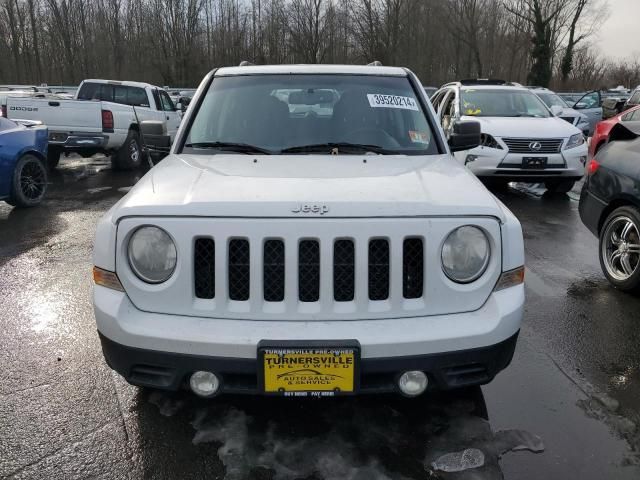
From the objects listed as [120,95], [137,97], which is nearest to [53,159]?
[120,95]

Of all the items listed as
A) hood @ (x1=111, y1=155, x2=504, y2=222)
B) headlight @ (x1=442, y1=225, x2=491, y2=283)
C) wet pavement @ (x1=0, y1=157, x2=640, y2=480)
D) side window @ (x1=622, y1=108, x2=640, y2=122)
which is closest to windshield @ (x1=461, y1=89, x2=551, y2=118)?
side window @ (x1=622, y1=108, x2=640, y2=122)

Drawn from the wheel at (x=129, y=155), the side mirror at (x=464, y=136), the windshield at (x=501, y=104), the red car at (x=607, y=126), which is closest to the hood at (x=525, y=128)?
the windshield at (x=501, y=104)

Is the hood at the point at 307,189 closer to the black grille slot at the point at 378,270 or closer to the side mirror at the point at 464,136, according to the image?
the black grille slot at the point at 378,270

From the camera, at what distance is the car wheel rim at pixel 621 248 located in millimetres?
4699

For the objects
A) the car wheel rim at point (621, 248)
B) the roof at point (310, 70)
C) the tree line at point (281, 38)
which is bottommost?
the car wheel rim at point (621, 248)

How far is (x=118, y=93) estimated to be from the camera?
1341 cm

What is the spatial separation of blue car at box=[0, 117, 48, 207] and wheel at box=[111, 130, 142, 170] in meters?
3.48

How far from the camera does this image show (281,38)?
155 ft

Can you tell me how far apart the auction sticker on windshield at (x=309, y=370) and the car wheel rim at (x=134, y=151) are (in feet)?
36.4

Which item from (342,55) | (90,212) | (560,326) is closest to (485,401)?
(560,326)

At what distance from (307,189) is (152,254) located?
0.76 metres

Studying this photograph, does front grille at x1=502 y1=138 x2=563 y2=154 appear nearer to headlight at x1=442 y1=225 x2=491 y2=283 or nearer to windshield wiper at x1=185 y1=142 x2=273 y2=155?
windshield wiper at x1=185 y1=142 x2=273 y2=155

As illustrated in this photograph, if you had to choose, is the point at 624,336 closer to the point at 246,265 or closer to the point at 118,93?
the point at 246,265

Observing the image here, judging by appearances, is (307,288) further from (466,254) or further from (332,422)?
(332,422)
